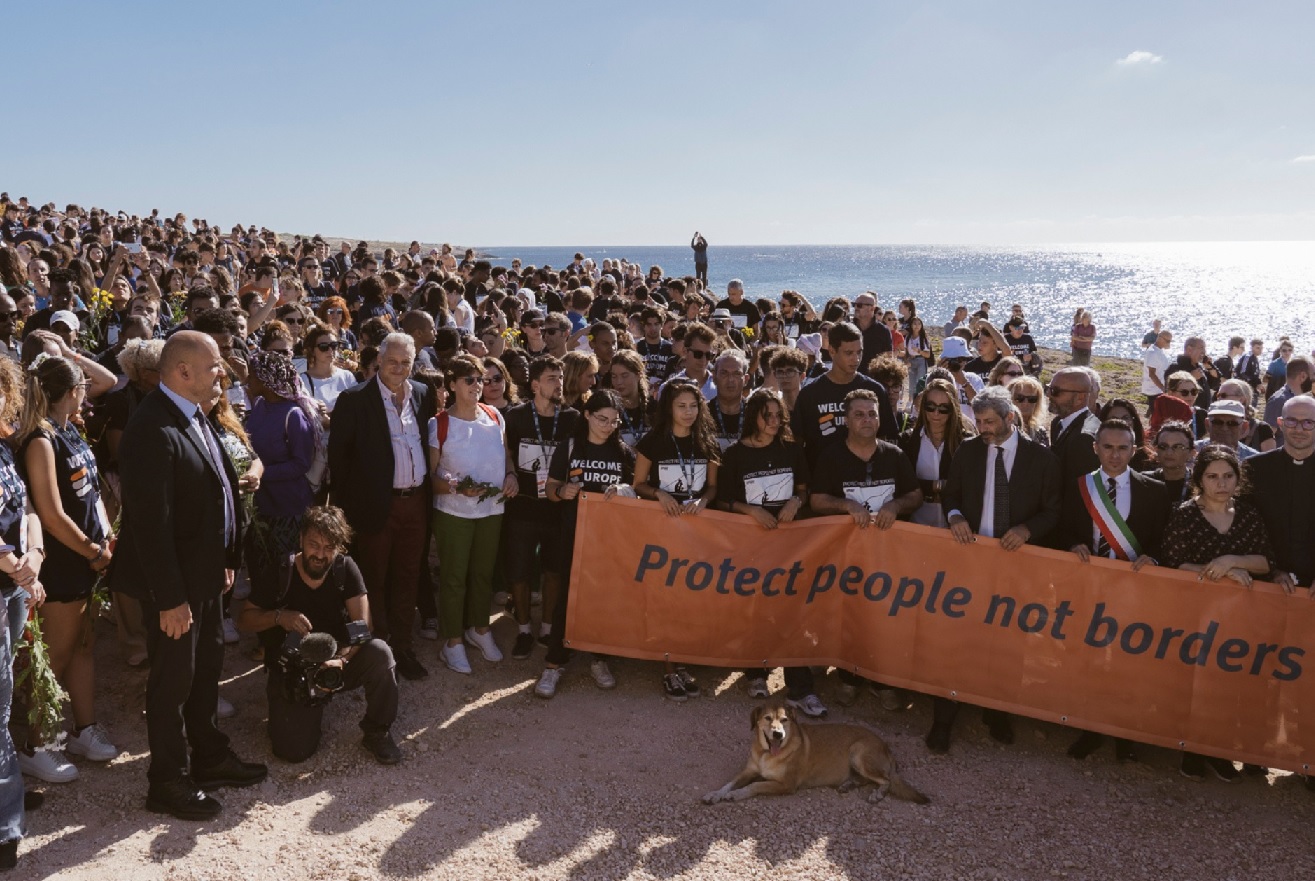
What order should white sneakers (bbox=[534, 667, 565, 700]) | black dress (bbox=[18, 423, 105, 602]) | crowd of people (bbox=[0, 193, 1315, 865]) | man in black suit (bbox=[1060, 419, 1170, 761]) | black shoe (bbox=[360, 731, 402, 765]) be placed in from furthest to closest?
1. white sneakers (bbox=[534, 667, 565, 700])
2. man in black suit (bbox=[1060, 419, 1170, 761])
3. black shoe (bbox=[360, 731, 402, 765])
4. black dress (bbox=[18, 423, 105, 602])
5. crowd of people (bbox=[0, 193, 1315, 865])

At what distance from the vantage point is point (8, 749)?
473 centimetres

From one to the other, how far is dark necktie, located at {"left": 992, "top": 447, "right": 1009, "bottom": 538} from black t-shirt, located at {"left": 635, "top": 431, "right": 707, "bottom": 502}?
2064 millimetres

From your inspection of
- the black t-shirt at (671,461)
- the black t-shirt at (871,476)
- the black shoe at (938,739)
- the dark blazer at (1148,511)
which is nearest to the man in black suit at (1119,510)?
the dark blazer at (1148,511)

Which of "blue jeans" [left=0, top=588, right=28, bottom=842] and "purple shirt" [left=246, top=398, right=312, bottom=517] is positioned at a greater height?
"purple shirt" [left=246, top=398, right=312, bottom=517]

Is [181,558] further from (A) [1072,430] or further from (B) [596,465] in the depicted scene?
(A) [1072,430]

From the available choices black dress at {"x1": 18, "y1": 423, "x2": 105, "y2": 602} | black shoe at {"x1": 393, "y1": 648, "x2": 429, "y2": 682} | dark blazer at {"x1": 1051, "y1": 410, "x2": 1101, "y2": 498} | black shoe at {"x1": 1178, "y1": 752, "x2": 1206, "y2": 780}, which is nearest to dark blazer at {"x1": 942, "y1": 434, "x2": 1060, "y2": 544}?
dark blazer at {"x1": 1051, "y1": 410, "x2": 1101, "y2": 498}

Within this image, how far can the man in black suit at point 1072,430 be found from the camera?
632cm

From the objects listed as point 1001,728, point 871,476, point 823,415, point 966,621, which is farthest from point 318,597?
point 1001,728

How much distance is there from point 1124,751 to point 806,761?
2253 millimetres

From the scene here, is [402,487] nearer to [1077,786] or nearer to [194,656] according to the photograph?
[194,656]

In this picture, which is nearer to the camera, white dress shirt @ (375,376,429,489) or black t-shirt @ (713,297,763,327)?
white dress shirt @ (375,376,429,489)

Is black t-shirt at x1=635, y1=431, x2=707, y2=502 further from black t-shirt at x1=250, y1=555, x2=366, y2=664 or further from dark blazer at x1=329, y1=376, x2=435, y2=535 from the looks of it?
black t-shirt at x1=250, y1=555, x2=366, y2=664

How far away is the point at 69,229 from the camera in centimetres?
2138

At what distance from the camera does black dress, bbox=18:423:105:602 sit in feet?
17.3
